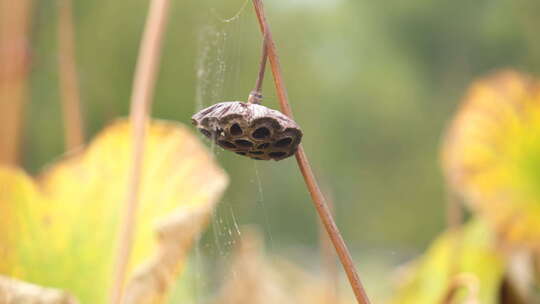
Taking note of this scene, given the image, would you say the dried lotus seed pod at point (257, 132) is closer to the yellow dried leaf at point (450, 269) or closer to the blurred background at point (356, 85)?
the yellow dried leaf at point (450, 269)

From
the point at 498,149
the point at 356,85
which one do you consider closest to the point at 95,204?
the point at 498,149

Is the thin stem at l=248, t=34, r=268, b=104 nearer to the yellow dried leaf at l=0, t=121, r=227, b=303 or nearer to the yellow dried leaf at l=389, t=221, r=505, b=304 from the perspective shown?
the yellow dried leaf at l=0, t=121, r=227, b=303

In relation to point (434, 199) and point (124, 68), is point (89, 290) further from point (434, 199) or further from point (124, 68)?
point (434, 199)

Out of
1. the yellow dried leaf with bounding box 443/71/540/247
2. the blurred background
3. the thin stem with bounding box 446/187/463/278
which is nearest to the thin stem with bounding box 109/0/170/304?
the thin stem with bounding box 446/187/463/278

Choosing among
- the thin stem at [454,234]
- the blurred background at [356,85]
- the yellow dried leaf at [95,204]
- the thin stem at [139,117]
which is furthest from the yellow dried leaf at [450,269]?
A: the blurred background at [356,85]

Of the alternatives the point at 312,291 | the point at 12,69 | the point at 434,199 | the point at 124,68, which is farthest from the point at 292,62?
the point at 12,69

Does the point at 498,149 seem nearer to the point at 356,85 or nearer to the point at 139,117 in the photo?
the point at 139,117
